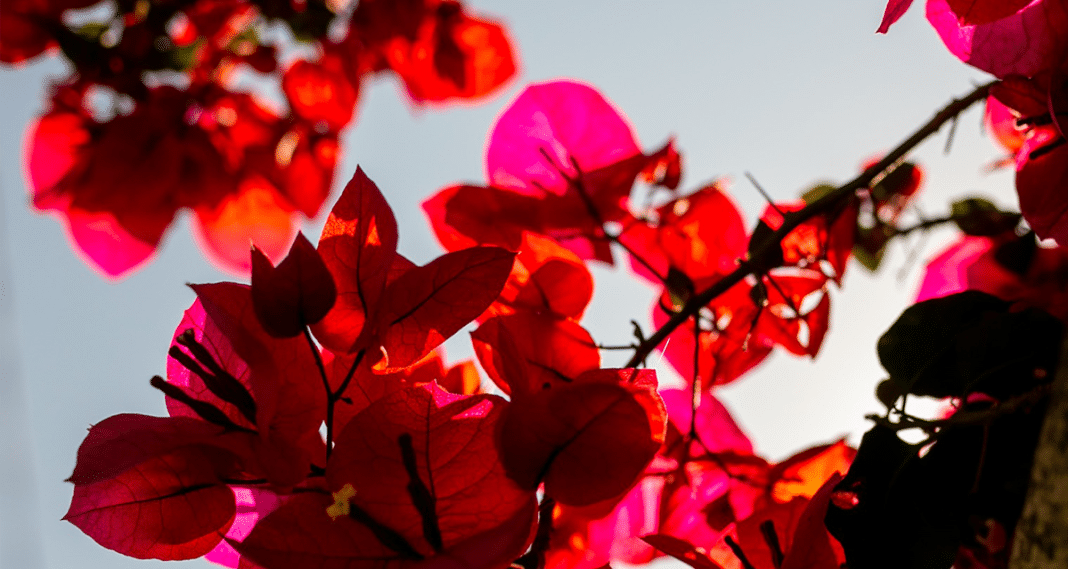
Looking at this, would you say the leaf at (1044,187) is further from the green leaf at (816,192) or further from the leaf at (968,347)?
the green leaf at (816,192)

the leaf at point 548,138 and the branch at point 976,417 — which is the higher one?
the leaf at point 548,138

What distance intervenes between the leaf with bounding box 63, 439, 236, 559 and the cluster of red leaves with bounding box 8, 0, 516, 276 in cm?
66

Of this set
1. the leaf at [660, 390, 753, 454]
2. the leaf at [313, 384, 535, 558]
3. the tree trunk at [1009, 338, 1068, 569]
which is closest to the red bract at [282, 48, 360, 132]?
the leaf at [660, 390, 753, 454]

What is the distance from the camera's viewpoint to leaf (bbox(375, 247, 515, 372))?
0.37 m

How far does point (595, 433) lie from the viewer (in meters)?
0.35

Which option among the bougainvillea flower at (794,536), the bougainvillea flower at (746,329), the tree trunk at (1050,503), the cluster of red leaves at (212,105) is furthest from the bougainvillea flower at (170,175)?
the tree trunk at (1050,503)

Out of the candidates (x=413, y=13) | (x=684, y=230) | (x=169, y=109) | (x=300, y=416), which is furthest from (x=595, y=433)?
(x=413, y=13)

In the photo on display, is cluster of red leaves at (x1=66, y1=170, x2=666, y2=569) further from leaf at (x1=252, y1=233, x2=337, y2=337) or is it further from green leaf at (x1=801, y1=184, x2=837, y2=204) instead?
green leaf at (x1=801, y1=184, x2=837, y2=204)

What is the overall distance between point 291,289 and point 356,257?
4 cm

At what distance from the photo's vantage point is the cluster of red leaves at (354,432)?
1.11 ft

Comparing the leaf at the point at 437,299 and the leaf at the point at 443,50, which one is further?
the leaf at the point at 443,50

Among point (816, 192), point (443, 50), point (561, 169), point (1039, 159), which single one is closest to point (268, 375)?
point (561, 169)

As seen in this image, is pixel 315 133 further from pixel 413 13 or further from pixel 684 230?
pixel 684 230

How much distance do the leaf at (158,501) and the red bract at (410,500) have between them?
0.04 meters
